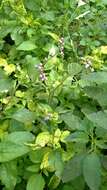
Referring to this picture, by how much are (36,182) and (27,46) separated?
2.10 ft

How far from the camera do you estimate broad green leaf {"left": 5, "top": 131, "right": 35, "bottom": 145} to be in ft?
4.47

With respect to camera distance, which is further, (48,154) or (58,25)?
(58,25)

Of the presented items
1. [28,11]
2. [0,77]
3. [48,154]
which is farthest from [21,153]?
[28,11]

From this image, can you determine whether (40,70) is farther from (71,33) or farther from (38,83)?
(71,33)

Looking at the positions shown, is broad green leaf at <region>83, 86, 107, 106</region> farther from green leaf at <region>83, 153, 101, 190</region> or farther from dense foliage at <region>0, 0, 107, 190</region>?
green leaf at <region>83, 153, 101, 190</region>

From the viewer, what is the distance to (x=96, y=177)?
129 centimetres

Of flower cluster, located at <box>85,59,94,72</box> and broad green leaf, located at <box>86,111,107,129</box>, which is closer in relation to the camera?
broad green leaf, located at <box>86,111,107,129</box>

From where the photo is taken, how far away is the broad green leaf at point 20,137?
1361mm

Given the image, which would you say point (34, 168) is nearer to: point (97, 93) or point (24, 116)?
point (24, 116)

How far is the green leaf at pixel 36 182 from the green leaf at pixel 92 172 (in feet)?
0.49

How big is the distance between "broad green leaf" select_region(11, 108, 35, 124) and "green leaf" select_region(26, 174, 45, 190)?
0.54 feet

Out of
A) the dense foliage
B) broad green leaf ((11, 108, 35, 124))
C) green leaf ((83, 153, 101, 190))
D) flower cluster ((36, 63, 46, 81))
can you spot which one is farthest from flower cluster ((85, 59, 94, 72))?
green leaf ((83, 153, 101, 190))

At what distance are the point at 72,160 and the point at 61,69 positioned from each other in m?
0.36

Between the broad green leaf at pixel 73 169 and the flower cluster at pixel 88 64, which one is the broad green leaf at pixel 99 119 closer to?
the broad green leaf at pixel 73 169
